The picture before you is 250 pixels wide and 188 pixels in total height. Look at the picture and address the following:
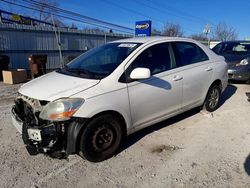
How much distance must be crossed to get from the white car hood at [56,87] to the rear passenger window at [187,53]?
178cm

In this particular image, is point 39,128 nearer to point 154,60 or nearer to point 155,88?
point 155,88

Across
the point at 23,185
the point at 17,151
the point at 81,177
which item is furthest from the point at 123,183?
the point at 17,151

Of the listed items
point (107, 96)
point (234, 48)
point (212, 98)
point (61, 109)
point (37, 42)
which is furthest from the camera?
point (37, 42)

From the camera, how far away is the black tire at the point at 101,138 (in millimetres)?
3287

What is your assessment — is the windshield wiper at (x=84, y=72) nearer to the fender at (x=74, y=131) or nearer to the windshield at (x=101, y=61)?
the windshield at (x=101, y=61)

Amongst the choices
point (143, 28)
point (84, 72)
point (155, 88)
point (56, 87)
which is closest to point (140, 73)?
point (155, 88)

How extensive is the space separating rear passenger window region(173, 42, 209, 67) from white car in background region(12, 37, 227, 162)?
21 mm

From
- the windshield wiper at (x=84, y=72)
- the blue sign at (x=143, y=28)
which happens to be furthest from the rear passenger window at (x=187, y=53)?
the blue sign at (x=143, y=28)

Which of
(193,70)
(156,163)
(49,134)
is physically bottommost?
(156,163)

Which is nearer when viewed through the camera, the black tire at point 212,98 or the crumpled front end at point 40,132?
the crumpled front end at point 40,132

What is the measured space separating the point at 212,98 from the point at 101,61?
2.71m

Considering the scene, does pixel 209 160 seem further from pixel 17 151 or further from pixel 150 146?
pixel 17 151

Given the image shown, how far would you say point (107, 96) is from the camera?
3.40 m

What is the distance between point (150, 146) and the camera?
3975 mm
